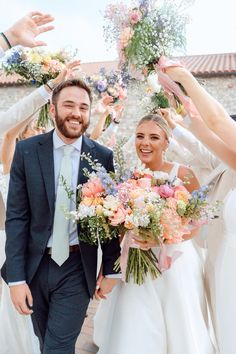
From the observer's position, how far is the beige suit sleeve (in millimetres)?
3494

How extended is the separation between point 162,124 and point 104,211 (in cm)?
156

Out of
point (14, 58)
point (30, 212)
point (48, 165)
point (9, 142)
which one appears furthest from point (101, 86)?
point (30, 212)

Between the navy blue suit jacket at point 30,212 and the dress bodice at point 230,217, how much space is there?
996mm

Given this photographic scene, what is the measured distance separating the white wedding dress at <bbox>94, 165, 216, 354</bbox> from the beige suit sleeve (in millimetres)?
1740

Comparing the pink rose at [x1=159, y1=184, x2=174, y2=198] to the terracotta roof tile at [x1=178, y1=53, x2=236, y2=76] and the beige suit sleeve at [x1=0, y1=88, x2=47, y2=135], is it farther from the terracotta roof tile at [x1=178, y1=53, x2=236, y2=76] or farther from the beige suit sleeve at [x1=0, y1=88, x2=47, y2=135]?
the terracotta roof tile at [x1=178, y1=53, x2=236, y2=76]

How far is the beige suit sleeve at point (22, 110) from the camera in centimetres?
349

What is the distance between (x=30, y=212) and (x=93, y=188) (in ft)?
1.71

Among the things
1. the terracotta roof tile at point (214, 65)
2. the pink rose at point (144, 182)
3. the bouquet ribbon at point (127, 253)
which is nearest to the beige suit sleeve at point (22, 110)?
the pink rose at point (144, 182)

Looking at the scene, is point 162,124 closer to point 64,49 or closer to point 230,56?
point 64,49

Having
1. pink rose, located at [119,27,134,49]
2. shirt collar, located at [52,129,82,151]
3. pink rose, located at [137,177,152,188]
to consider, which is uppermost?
pink rose, located at [119,27,134,49]

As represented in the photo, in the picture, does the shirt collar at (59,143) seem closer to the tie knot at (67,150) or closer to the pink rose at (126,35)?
the tie knot at (67,150)

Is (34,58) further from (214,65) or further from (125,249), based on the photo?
(214,65)

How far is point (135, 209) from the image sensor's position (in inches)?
97.0

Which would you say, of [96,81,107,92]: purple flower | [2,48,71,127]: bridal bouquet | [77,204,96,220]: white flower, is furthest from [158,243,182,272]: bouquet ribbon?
[96,81,107,92]: purple flower
